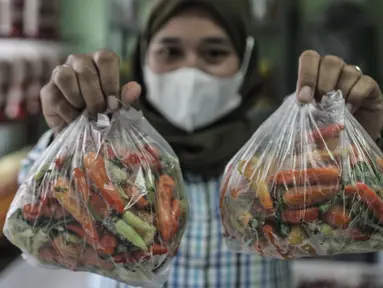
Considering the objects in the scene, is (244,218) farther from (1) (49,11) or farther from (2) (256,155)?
(1) (49,11)

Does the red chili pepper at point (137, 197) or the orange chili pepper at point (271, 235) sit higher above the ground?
the red chili pepper at point (137, 197)

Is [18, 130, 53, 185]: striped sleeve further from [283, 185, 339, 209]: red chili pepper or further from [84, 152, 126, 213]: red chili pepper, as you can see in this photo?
[283, 185, 339, 209]: red chili pepper

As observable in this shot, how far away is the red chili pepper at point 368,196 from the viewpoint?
0.60 m

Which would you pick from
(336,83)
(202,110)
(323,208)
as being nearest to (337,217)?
(323,208)

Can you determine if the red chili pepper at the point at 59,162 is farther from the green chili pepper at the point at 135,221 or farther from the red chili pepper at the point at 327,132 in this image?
the red chili pepper at the point at 327,132

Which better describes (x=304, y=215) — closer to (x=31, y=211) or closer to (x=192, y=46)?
(x=31, y=211)

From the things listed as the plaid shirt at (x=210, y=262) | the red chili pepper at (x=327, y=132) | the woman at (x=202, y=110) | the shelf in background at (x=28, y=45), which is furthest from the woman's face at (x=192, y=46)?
the shelf in background at (x=28, y=45)

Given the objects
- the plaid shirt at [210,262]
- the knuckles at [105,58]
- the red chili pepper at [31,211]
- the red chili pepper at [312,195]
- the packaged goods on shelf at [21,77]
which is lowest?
the plaid shirt at [210,262]

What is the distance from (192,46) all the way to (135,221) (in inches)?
16.9

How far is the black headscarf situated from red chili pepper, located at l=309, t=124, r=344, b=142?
0.96 ft

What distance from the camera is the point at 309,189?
1.96ft

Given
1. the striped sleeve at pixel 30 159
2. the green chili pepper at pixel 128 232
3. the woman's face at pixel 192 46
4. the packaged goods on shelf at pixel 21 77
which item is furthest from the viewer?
the packaged goods on shelf at pixel 21 77

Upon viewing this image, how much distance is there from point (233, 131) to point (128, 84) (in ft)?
1.27

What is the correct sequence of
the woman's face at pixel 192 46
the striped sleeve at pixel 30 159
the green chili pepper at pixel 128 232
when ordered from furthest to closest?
the woman's face at pixel 192 46 < the striped sleeve at pixel 30 159 < the green chili pepper at pixel 128 232
